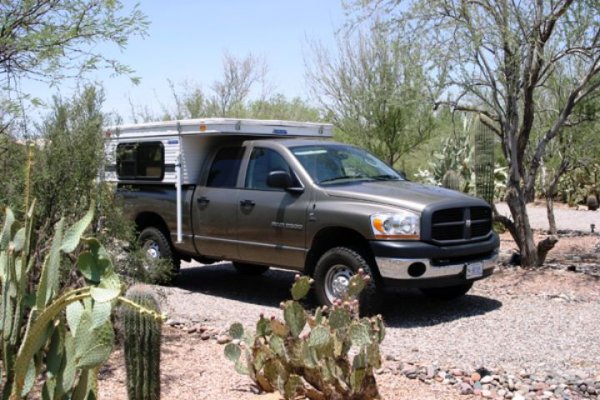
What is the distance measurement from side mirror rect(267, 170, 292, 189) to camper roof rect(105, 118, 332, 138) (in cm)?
113

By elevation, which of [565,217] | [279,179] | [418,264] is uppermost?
[279,179]

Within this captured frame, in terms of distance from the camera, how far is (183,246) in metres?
9.34

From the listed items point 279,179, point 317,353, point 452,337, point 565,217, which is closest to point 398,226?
point 452,337

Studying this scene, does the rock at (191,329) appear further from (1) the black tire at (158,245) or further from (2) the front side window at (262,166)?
(1) the black tire at (158,245)

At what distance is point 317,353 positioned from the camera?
4559 millimetres

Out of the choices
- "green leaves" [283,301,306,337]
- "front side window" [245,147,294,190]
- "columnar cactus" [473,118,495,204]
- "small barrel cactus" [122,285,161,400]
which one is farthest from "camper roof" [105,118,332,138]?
"columnar cactus" [473,118,495,204]

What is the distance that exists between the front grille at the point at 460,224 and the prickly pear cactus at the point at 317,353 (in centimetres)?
276

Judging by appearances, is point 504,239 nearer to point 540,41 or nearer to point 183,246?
point 540,41

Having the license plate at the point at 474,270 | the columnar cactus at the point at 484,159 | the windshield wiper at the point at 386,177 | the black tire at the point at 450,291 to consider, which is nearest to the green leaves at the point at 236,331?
the license plate at the point at 474,270

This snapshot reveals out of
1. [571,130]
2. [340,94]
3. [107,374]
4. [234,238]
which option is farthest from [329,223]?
[340,94]

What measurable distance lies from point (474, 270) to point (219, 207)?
9.86 feet

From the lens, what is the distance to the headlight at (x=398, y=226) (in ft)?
24.0

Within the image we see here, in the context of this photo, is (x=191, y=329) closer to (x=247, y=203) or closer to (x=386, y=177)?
(x=247, y=203)

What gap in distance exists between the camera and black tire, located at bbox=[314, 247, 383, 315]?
24.4 feet
